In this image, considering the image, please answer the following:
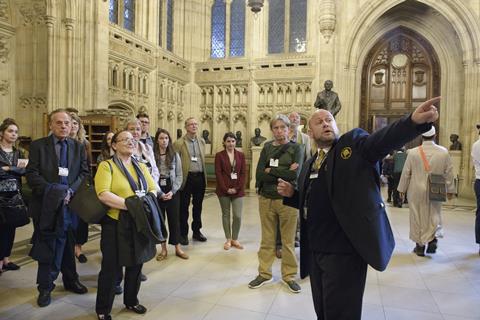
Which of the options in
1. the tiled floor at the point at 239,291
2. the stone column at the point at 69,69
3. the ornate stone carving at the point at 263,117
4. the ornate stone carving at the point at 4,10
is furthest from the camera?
the ornate stone carving at the point at 263,117

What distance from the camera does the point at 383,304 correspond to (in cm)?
317

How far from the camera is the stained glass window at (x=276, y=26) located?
539 inches

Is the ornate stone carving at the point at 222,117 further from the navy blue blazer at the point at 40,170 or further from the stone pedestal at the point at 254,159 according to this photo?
the navy blue blazer at the point at 40,170

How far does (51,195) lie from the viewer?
3.01 m

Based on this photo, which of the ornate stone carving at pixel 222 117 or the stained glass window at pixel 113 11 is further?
the ornate stone carving at pixel 222 117

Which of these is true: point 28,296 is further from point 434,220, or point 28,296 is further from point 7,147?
point 434,220

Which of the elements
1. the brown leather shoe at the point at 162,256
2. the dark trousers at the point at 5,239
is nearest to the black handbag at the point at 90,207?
the dark trousers at the point at 5,239

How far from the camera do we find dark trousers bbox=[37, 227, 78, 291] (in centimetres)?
305

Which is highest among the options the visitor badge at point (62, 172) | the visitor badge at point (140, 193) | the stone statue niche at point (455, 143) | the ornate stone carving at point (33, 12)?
the ornate stone carving at point (33, 12)

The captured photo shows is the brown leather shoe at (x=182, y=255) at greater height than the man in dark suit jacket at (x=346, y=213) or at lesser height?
lesser

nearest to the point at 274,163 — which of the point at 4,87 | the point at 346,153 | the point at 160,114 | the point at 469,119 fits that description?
the point at 346,153

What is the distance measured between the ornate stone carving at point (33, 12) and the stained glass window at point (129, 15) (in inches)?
113

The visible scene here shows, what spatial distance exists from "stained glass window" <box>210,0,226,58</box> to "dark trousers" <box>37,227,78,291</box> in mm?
12192

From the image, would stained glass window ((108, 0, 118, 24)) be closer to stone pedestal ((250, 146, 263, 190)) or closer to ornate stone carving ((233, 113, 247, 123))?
ornate stone carving ((233, 113, 247, 123))
